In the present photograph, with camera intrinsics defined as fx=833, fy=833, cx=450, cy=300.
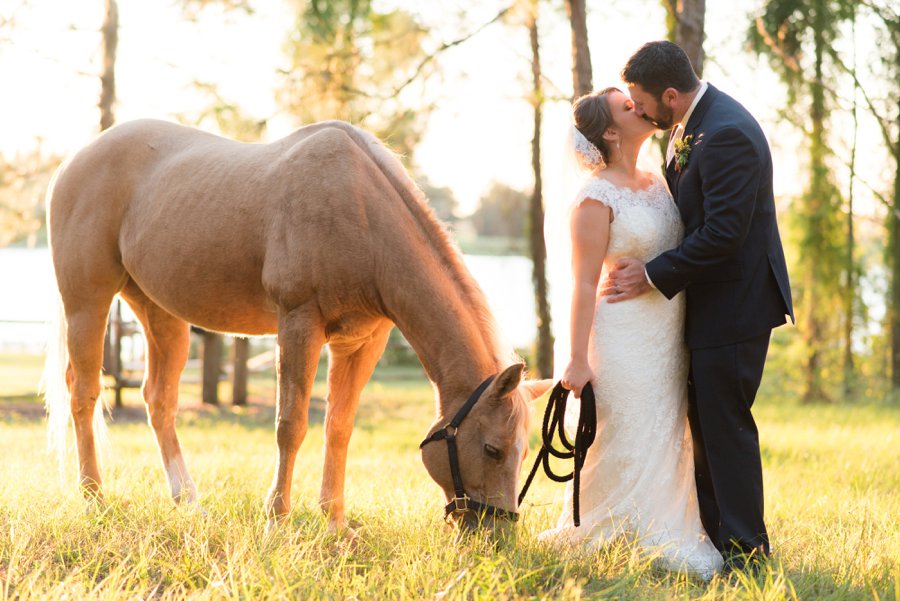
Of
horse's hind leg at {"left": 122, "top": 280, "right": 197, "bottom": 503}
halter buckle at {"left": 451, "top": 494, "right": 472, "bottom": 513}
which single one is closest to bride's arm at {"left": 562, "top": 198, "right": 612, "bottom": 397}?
halter buckle at {"left": 451, "top": 494, "right": 472, "bottom": 513}

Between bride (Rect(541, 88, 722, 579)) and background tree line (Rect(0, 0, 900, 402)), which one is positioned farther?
background tree line (Rect(0, 0, 900, 402))

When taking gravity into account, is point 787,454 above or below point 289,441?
below

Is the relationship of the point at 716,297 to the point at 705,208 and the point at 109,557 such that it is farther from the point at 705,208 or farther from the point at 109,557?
the point at 109,557

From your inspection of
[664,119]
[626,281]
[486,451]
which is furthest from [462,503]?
[664,119]

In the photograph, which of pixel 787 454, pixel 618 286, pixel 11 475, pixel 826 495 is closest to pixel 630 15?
pixel 787 454

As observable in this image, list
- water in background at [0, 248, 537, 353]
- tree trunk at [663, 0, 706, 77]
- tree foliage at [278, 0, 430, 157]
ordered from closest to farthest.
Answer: tree trunk at [663, 0, 706, 77]
tree foliage at [278, 0, 430, 157]
water in background at [0, 248, 537, 353]

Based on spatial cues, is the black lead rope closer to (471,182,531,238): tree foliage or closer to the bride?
the bride

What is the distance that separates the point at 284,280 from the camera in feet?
12.5

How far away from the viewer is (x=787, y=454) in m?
7.20

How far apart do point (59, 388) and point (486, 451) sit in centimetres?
310

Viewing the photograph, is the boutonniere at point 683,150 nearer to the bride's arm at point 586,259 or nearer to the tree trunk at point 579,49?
the bride's arm at point 586,259

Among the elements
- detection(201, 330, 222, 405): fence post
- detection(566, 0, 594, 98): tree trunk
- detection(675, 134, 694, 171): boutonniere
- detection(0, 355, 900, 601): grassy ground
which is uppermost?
detection(566, 0, 594, 98): tree trunk

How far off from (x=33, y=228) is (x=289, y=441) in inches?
374

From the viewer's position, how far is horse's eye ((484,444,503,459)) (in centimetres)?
330
